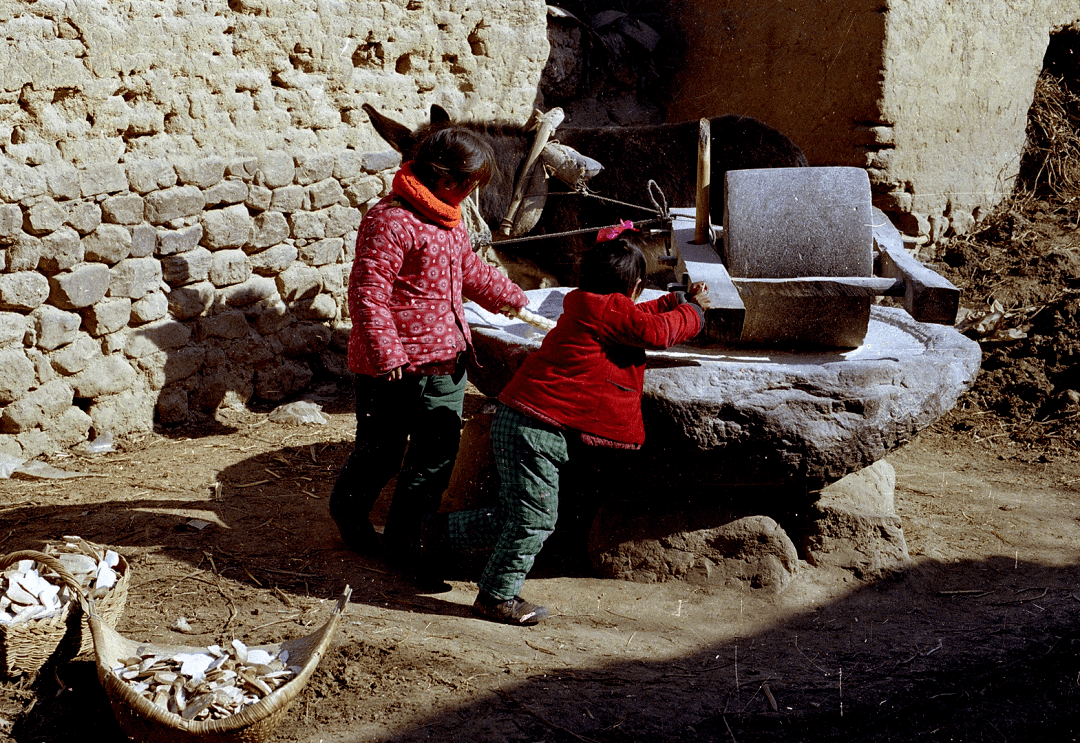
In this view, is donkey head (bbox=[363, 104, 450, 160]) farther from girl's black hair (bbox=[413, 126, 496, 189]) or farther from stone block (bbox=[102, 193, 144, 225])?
girl's black hair (bbox=[413, 126, 496, 189])

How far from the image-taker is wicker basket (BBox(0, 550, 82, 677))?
2641 mm

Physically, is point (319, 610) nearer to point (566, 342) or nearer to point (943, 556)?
point (566, 342)

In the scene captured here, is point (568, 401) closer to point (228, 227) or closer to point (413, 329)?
point (413, 329)

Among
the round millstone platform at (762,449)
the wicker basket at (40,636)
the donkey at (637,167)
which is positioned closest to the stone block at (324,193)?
the donkey at (637,167)

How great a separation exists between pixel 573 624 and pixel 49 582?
161 centimetres

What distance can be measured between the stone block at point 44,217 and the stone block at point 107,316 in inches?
17.3

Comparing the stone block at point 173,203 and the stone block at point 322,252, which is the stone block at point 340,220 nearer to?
the stone block at point 322,252

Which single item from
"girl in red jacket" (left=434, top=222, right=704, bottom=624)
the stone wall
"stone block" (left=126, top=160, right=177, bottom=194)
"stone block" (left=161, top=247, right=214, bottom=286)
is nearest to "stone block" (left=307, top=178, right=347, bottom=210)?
the stone wall

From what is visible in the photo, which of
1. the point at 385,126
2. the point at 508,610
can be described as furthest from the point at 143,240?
the point at 508,610

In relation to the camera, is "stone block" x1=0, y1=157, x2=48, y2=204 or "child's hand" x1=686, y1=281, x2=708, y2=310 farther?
"stone block" x1=0, y1=157, x2=48, y2=204

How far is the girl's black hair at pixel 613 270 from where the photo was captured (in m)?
3.17

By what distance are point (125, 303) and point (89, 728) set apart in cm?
259

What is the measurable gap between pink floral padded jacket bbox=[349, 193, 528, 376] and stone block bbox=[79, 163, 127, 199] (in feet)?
5.87

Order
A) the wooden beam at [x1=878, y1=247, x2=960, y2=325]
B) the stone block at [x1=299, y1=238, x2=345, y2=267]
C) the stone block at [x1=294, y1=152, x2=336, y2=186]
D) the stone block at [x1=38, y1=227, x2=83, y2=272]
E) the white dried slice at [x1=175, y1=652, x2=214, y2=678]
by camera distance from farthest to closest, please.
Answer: the stone block at [x1=299, y1=238, x2=345, y2=267], the stone block at [x1=294, y1=152, x2=336, y2=186], the stone block at [x1=38, y1=227, x2=83, y2=272], the wooden beam at [x1=878, y1=247, x2=960, y2=325], the white dried slice at [x1=175, y1=652, x2=214, y2=678]
